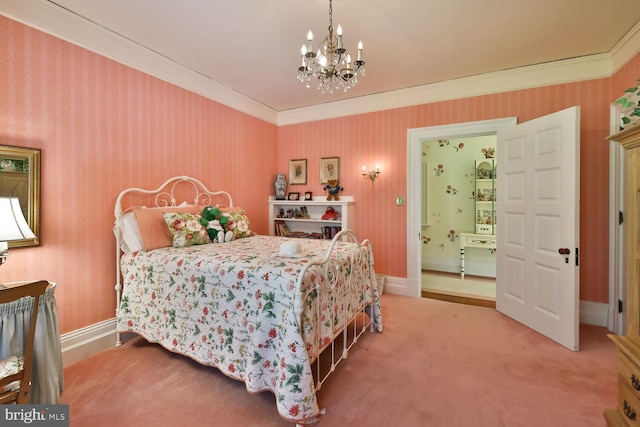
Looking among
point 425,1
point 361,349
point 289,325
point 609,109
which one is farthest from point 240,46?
point 609,109

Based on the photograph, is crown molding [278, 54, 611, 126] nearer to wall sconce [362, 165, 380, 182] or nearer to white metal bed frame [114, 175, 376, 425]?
wall sconce [362, 165, 380, 182]

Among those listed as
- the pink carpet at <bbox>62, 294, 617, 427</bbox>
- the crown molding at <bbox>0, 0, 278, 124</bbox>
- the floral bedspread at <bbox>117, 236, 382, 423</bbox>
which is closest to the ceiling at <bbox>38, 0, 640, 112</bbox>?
the crown molding at <bbox>0, 0, 278, 124</bbox>

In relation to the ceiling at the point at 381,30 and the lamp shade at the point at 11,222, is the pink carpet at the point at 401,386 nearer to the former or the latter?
the lamp shade at the point at 11,222

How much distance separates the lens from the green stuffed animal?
2.92 meters

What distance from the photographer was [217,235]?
2934 millimetres

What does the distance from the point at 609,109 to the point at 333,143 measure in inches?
125

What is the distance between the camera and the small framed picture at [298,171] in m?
4.68

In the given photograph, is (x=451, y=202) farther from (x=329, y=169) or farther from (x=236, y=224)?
(x=236, y=224)

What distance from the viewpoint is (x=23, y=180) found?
210cm

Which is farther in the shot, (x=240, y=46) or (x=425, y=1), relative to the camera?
(x=240, y=46)

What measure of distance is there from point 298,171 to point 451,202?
3.00 m

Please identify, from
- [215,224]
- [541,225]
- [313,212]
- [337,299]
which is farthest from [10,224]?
[541,225]

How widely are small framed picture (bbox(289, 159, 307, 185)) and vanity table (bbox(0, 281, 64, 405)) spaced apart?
3396mm

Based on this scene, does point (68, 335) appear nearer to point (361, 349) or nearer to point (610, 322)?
point (361, 349)
